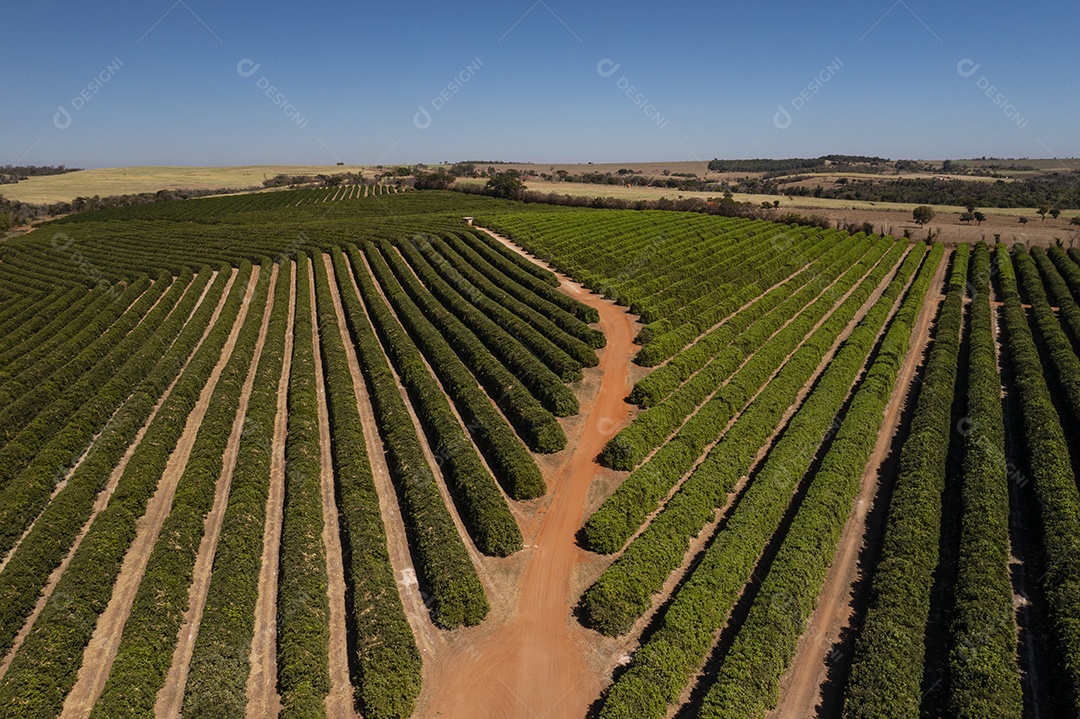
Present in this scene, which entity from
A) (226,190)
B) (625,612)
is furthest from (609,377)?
(226,190)

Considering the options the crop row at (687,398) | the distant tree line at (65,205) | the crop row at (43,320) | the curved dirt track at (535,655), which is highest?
the distant tree line at (65,205)

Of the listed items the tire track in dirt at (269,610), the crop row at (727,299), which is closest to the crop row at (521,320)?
the crop row at (727,299)

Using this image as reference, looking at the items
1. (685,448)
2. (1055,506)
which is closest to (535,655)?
(685,448)

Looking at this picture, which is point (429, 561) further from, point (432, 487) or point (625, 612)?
point (625, 612)

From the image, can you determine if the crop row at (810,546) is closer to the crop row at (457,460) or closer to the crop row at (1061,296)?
the crop row at (457,460)

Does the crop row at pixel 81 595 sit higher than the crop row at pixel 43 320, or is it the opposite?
the crop row at pixel 43 320

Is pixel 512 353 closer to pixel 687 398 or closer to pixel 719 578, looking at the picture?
pixel 687 398

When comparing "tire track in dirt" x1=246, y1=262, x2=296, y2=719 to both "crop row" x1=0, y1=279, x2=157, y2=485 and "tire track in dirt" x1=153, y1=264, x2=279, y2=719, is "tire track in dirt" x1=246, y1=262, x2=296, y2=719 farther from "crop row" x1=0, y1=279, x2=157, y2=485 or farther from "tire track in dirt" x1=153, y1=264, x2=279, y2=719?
"crop row" x1=0, y1=279, x2=157, y2=485
